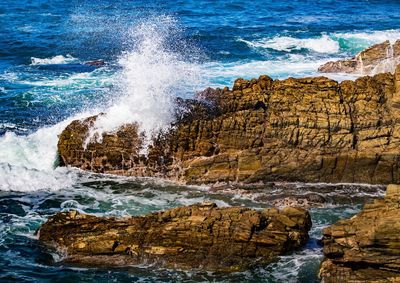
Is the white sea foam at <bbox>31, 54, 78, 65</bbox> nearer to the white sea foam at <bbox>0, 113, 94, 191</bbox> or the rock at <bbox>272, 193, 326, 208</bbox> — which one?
the white sea foam at <bbox>0, 113, 94, 191</bbox>

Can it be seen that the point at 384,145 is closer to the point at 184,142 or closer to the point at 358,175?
the point at 358,175

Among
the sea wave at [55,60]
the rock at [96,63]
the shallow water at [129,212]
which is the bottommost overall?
the shallow water at [129,212]

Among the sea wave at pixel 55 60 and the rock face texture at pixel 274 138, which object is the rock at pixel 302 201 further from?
the sea wave at pixel 55 60

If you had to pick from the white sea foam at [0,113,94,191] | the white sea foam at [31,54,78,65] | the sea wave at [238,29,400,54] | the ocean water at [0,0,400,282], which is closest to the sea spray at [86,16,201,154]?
the ocean water at [0,0,400,282]

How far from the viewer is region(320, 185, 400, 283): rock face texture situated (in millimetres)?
15883

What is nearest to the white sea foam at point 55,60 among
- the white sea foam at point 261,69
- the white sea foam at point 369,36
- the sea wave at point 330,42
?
the white sea foam at point 261,69

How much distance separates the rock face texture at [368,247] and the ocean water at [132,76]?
108 cm

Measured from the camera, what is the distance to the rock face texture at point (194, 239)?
57.8 feet

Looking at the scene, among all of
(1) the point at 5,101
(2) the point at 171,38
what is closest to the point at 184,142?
(1) the point at 5,101

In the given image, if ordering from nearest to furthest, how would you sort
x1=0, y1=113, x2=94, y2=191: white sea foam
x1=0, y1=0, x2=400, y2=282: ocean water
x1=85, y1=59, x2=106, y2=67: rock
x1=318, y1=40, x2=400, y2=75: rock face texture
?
x1=0, y1=0, x2=400, y2=282: ocean water, x1=0, y1=113, x2=94, y2=191: white sea foam, x1=318, y1=40, x2=400, y2=75: rock face texture, x1=85, y1=59, x2=106, y2=67: rock

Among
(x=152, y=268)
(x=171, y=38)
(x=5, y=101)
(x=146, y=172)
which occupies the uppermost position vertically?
(x=171, y=38)

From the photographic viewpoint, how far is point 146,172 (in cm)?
2397

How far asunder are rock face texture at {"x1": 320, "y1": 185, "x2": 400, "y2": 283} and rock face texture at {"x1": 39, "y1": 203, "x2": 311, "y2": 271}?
58.3 inches

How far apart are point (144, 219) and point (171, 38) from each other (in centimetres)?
3041
